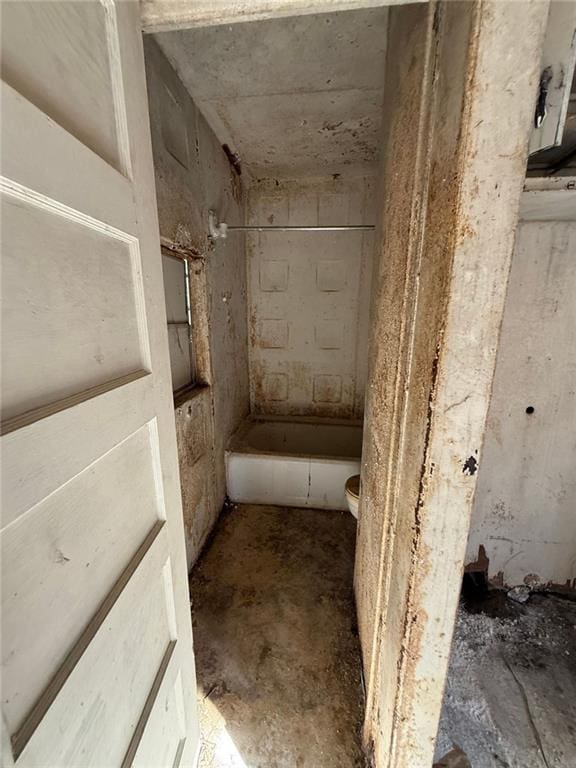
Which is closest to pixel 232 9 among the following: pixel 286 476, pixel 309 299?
pixel 286 476

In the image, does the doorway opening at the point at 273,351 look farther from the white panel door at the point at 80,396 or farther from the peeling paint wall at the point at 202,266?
the white panel door at the point at 80,396

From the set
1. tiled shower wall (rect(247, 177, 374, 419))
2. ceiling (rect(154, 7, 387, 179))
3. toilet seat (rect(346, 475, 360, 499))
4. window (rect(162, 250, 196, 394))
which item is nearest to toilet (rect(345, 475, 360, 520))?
toilet seat (rect(346, 475, 360, 499))

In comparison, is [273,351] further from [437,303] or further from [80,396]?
[80,396]

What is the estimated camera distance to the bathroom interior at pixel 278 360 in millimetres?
1237

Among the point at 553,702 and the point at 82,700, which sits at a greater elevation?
the point at 82,700

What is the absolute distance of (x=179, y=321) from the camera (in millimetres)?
1735

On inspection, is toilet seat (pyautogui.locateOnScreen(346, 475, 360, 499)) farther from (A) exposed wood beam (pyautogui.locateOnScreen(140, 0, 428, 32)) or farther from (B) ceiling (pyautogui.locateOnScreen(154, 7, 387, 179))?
(B) ceiling (pyautogui.locateOnScreen(154, 7, 387, 179))

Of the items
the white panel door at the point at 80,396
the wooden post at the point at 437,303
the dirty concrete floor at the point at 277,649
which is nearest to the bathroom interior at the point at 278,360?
the dirty concrete floor at the point at 277,649

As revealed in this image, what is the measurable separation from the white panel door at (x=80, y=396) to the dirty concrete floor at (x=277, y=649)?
592 millimetres

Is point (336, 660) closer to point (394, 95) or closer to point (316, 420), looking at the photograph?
point (316, 420)

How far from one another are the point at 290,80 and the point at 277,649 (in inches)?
105

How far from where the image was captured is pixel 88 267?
0.50m

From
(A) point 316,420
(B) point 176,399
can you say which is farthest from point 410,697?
(A) point 316,420

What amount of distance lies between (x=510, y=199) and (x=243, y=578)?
194 centimetres
